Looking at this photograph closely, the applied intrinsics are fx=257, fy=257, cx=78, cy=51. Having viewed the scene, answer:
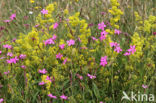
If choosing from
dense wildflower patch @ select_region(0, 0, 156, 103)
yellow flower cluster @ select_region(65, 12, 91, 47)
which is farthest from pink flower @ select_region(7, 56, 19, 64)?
yellow flower cluster @ select_region(65, 12, 91, 47)

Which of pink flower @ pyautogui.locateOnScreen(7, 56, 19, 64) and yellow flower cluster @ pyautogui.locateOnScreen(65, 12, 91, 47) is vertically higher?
yellow flower cluster @ pyautogui.locateOnScreen(65, 12, 91, 47)

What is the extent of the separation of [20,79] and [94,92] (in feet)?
1.97

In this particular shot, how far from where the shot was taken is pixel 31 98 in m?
1.84

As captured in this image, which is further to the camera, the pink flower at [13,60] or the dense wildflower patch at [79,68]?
the pink flower at [13,60]

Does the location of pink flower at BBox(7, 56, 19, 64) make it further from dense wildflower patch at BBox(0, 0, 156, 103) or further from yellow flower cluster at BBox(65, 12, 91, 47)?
yellow flower cluster at BBox(65, 12, 91, 47)

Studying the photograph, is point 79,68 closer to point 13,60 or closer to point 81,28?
point 81,28

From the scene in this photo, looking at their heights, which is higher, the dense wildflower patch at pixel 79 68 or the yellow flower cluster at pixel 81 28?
the yellow flower cluster at pixel 81 28

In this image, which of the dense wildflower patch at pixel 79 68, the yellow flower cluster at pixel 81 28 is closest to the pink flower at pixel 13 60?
the dense wildflower patch at pixel 79 68

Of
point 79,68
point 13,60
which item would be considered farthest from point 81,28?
point 13,60

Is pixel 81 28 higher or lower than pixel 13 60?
higher

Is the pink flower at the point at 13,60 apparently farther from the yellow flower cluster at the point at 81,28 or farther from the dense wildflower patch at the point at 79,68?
the yellow flower cluster at the point at 81,28

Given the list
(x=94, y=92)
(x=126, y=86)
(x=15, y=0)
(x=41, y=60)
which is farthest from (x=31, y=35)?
(x=15, y=0)

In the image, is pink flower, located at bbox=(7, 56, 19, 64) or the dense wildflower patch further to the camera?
pink flower, located at bbox=(7, 56, 19, 64)

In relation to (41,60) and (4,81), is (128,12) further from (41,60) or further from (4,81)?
(4,81)
